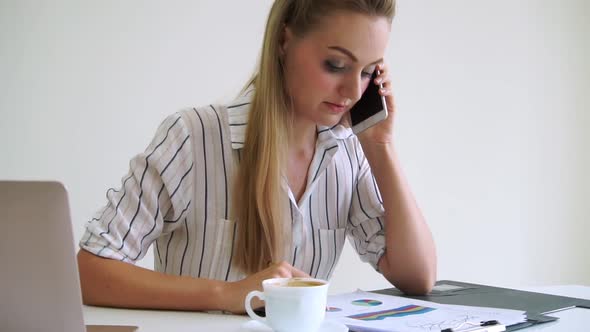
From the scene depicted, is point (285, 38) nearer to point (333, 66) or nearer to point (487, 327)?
point (333, 66)

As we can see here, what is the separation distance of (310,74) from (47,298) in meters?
0.76

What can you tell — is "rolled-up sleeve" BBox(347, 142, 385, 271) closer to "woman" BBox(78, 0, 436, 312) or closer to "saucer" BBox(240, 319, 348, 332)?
"woman" BBox(78, 0, 436, 312)

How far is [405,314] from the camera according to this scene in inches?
39.9

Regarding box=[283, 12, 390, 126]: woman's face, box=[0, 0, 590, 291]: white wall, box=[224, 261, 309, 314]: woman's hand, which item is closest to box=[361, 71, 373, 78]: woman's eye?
box=[283, 12, 390, 126]: woman's face

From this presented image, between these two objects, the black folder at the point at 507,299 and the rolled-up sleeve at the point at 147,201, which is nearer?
the black folder at the point at 507,299

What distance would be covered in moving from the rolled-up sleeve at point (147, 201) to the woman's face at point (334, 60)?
267mm

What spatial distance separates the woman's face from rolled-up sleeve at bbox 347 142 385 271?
22cm

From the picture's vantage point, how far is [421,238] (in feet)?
4.51

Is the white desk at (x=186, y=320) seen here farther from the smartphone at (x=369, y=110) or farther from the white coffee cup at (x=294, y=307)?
the smartphone at (x=369, y=110)

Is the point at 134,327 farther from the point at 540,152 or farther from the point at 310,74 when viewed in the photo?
the point at 540,152

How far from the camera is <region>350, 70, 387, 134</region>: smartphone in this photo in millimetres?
1426

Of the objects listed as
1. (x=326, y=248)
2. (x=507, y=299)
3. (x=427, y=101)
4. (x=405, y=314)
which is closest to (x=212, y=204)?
(x=326, y=248)

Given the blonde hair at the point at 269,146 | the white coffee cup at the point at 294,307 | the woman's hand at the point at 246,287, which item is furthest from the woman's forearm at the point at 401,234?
the white coffee cup at the point at 294,307

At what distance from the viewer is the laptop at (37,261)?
2.11ft
